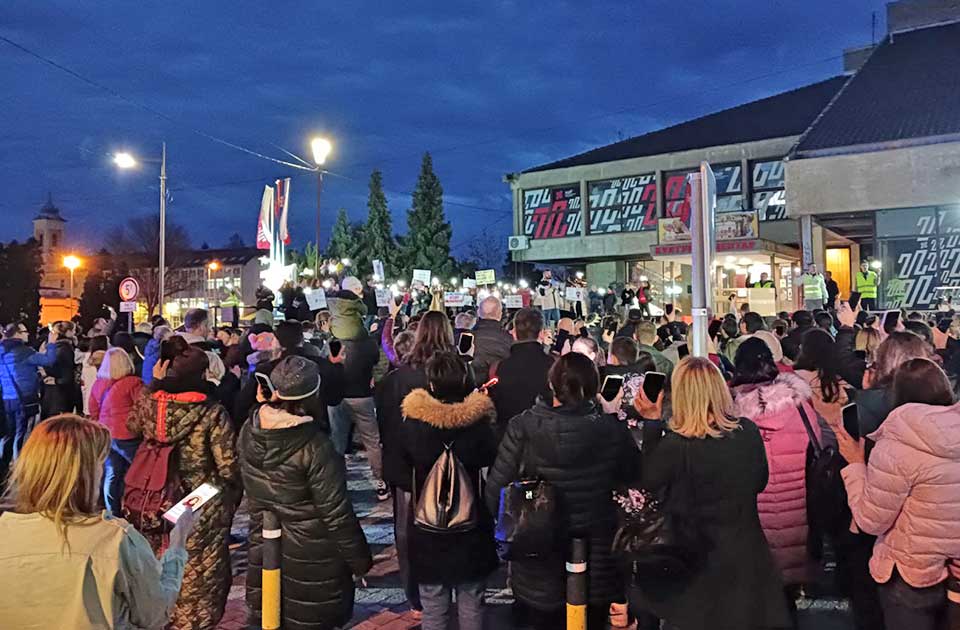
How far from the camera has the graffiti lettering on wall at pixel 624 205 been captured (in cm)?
3659

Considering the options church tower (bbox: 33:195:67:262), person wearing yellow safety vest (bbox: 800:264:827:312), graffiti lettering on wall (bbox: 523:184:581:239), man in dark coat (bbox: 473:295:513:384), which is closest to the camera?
man in dark coat (bbox: 473:295:513:384)

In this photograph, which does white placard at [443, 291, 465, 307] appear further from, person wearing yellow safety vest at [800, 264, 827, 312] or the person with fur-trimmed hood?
the person with fur-trimmed hood

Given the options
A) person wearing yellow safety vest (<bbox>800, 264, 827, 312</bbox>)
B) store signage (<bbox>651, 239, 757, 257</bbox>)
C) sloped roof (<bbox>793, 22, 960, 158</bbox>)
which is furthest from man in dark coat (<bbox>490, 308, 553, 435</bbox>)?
store signage (<bbox>651, 239, 757, 257</bbox>)

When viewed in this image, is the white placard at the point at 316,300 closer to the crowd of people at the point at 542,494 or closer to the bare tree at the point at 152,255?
the crowd of people at the point at 542,494

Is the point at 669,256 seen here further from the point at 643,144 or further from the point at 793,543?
the point at 793,543

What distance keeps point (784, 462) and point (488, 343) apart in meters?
3.47

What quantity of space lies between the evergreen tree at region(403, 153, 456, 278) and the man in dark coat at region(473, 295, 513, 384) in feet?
149

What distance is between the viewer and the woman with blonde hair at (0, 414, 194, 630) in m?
2.55

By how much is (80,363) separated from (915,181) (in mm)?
20850

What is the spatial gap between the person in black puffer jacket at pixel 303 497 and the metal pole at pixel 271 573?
0.12 ft

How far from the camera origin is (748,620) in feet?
12.9

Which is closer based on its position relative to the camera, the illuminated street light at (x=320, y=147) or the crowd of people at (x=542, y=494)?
the crowd of people at (x=542, y=494)

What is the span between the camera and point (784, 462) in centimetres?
459

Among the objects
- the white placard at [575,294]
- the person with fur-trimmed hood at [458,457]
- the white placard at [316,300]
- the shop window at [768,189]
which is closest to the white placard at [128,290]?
the white placard at [316,300]
